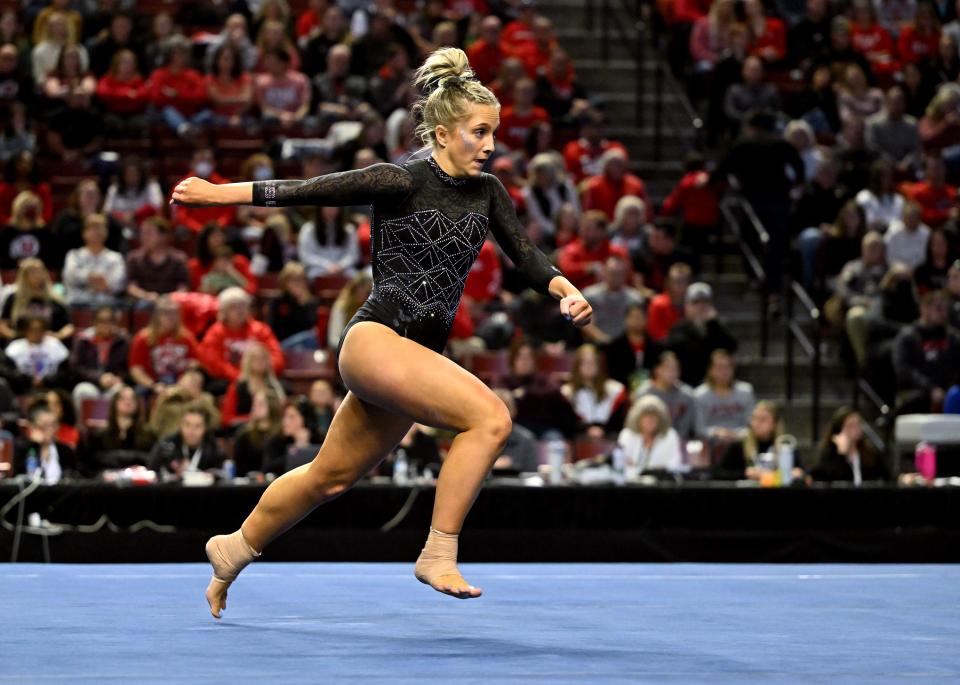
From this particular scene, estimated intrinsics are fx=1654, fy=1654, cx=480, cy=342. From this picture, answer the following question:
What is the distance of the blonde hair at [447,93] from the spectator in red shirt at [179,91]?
9096mm

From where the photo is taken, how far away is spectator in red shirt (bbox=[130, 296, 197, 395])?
441 inches

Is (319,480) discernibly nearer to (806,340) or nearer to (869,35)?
(806,340)

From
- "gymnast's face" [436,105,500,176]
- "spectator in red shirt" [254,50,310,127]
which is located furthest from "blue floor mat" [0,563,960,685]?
"spectator in red shirt" [254,50,310,127]

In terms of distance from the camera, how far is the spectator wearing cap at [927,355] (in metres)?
12.0

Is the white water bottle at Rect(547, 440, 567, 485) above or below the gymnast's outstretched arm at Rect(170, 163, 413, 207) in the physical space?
below

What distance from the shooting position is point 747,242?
1423 cm

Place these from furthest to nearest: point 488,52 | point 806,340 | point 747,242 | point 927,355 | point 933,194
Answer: point 488,52 → point 933,194 → point 747,242 → point 806,340 → point 927,355

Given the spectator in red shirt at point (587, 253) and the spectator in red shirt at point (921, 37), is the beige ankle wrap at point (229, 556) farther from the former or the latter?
the spectator in red shirt at point (921, 37)

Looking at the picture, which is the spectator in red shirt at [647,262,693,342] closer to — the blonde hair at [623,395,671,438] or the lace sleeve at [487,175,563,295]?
the blonde hair at [623,395,671,438]

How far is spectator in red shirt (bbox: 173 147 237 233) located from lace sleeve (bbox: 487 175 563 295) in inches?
305

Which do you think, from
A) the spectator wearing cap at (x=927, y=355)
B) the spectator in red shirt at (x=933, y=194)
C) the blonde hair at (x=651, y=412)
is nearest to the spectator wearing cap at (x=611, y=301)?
the spectator wearing cap at (x=927, y=355)

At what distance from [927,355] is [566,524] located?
417cm

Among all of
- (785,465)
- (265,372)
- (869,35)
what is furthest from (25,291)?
(869,35)

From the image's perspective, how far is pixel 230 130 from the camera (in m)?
13.9
